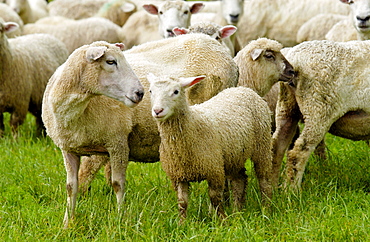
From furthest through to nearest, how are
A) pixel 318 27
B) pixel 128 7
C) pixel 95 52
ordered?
1. pixel 128 7
2. pixel 318 27
3. pixel 95 52

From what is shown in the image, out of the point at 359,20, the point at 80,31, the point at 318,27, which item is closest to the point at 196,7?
the point at 318,27

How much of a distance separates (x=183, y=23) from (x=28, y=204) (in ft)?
13.6

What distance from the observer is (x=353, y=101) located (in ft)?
18.8

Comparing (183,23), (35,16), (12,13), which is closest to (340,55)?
(183,23)

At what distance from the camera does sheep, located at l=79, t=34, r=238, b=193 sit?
5762mm

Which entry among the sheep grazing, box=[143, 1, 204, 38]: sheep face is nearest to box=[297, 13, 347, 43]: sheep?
box=[143, 1, 204, 38]: sheep face

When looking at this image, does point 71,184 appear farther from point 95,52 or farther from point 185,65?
point 185,65

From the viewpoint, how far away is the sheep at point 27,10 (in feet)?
41.8

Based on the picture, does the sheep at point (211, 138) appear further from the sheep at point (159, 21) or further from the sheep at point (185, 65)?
the sheep at point (159, 21)

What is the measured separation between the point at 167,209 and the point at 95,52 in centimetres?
144

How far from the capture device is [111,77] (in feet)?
15.8

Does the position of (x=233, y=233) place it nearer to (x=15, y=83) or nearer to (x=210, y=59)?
(x=210, y=59)

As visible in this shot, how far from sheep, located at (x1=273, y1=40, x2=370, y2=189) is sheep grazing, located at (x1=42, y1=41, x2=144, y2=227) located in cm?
157

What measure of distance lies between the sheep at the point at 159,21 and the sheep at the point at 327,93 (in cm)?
317
